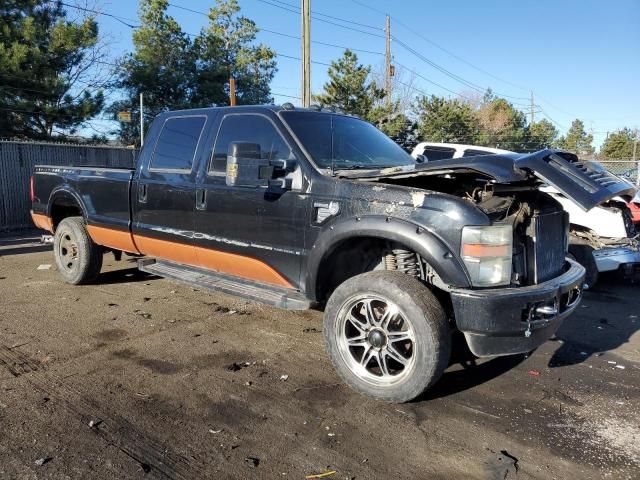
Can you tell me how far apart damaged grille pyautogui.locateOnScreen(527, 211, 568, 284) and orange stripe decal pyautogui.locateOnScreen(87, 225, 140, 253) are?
13.2 ft

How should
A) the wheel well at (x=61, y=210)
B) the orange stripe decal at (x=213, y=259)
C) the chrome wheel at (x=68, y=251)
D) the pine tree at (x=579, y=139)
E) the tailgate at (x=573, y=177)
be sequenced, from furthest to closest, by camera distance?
1. the pine tree at (x=579, y=139)
2. the wheel well at (x=61, y=210)
3. the chrome wheel at (x=68, y=251)
4. the orange stripe decal at (x=213, y=259)
5. the tailgate at (x=573, y=177)

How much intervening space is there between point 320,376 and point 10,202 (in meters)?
11.2

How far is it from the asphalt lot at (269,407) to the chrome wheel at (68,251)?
116cm

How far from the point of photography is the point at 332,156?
14.1ft

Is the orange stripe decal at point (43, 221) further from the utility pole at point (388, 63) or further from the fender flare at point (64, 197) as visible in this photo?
the utility pole at point (388, 63)

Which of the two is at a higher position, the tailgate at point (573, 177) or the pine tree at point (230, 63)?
the pine tree at point (230, 63)

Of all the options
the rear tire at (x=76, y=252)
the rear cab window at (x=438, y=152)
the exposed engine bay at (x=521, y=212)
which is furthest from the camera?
the rear cab window at (x=438, y=152)

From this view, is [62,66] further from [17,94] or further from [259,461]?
[259,461]

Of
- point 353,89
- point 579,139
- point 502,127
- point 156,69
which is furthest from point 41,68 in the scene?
point 579,139

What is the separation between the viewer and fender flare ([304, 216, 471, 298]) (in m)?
3.27

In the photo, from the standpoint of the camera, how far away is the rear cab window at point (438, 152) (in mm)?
9659

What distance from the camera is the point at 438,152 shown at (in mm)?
9820

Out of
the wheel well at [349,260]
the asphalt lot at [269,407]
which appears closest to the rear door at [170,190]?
the asphalt lot at [269,407]

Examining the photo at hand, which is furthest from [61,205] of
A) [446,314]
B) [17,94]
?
[17,94]
